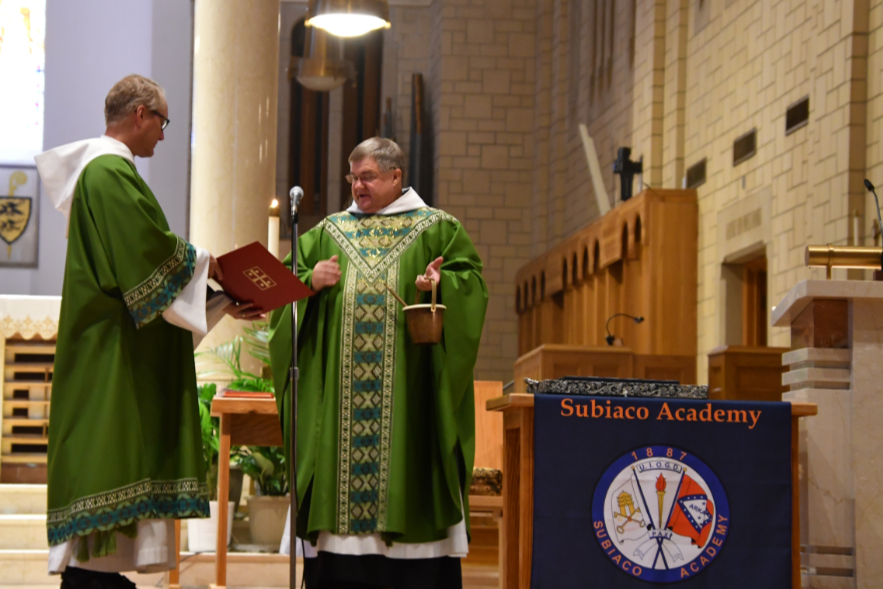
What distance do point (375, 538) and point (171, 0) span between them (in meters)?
8.10

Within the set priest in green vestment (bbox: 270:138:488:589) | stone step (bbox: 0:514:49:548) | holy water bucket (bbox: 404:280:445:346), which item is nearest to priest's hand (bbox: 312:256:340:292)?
priest in green vestment (bbox: 270:138:488:589)

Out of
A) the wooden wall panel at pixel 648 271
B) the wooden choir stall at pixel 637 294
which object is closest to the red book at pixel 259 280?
the wooden choir stall at pixel 637 294

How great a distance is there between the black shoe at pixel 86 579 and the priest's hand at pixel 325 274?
114 centimetres

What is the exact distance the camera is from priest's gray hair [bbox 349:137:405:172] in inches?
155

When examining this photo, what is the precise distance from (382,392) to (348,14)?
4265 mm

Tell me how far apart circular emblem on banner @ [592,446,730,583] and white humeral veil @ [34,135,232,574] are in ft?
4.36

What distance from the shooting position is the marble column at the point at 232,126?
6664 mm

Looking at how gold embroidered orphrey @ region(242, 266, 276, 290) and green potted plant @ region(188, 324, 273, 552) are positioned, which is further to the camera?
green potted plant @ region(188, 324, 273, 552)

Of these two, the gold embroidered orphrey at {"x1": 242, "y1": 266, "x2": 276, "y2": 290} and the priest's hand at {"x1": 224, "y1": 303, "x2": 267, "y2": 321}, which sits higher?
the gold embroidered orphrey at {"x1": 242, "y1": 266, "x2": 276, "y2": 290}

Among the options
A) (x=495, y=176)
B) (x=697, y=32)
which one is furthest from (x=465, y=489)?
(x=495, y=176)

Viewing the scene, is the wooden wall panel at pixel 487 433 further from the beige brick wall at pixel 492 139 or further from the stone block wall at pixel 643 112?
the beige brick wall at pixel 492 139

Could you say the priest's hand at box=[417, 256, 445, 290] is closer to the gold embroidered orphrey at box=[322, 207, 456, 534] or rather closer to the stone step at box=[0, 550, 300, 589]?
the gold embroidered orphrey at box=[322, 207, 456, 534]

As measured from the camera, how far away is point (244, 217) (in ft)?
21.9

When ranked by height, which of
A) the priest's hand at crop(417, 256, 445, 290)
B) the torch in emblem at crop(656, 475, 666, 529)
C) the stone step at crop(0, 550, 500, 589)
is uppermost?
the priest's hand at crop(417, 256, 445, 290)
